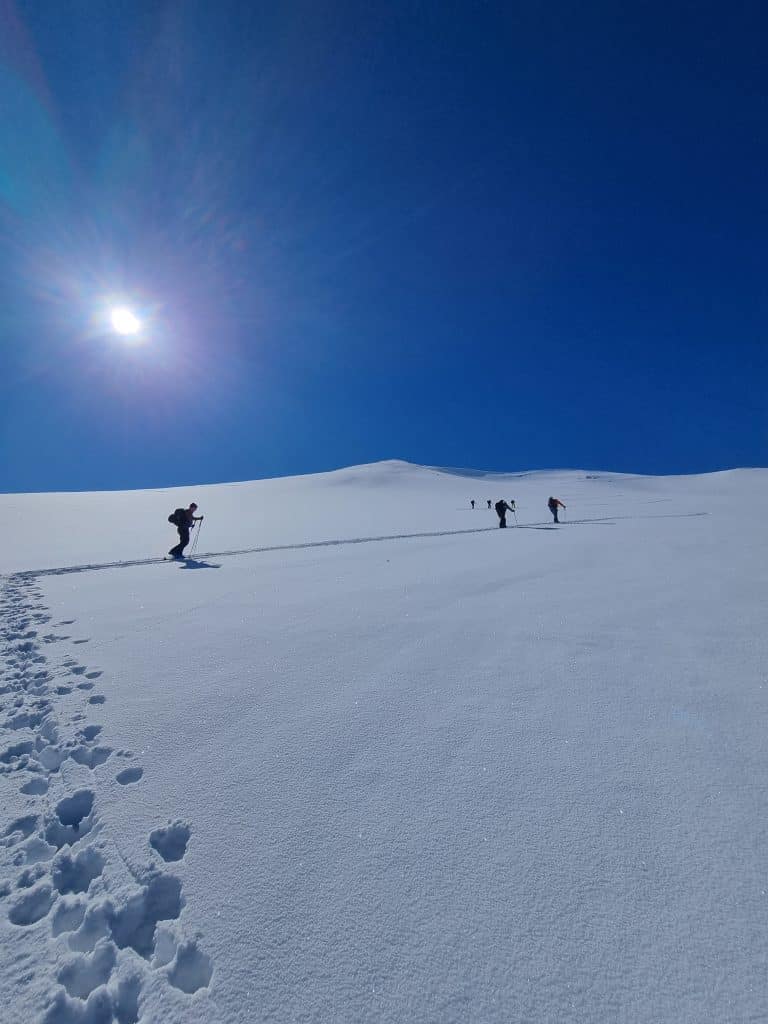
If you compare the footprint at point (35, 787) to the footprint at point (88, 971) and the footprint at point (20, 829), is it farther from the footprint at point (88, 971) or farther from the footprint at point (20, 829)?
the footprint at point (88, 971)

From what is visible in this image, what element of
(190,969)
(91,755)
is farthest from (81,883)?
(91,755)

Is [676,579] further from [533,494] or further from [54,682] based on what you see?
[533,494]

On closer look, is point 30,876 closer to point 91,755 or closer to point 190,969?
point 91,755

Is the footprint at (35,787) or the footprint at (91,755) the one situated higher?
the footprint at (91,755)

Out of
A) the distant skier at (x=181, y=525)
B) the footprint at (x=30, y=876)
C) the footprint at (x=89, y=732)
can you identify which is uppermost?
the distant skier at (x=181, y=525)

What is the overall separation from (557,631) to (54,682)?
5.51 meters

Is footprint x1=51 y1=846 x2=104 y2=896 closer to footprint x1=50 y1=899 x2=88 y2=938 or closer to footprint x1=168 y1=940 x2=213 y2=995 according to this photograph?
footprint x1=50 y1=899 x2=88 y2=938

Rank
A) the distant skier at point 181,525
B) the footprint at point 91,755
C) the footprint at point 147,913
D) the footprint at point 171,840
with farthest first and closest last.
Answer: the distant skier at point 181,525
the footprint at point 91,755
the footprint at point 171,840
the footprint at point 147,913

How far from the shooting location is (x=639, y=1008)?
1692 millimetres

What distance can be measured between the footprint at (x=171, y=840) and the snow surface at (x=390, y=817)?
0.01 m

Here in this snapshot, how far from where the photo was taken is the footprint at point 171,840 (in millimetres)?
2457

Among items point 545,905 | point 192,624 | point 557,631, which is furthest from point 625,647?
point 192,624

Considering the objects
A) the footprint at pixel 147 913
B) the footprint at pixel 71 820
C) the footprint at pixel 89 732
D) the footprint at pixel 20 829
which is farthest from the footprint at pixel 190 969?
the footprint at pixel 89 732

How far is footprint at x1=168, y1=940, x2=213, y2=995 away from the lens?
6.03 feet
